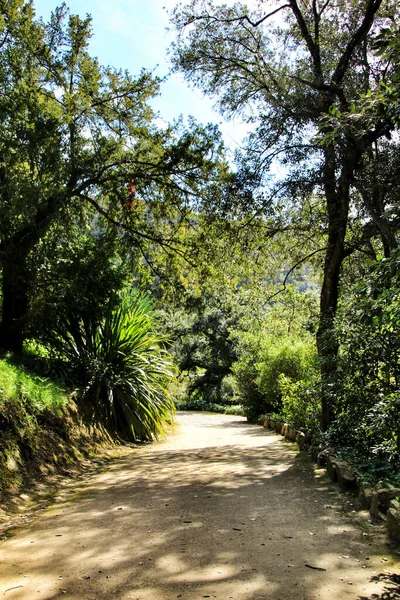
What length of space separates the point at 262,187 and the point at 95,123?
2995 millimetres

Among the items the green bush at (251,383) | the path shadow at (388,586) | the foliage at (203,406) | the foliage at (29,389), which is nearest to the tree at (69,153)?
the foliage at (29,389)

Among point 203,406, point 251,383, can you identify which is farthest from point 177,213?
point 203,406

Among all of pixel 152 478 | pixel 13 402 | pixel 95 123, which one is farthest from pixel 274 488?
pixel 95 123

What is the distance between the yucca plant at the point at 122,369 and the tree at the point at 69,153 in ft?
3.60

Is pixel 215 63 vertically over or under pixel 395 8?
under

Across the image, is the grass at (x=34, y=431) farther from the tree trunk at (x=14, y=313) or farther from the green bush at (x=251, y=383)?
the green bush at (x=251, y=383)

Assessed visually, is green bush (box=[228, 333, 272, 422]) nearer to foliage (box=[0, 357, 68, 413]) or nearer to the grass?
Result: the grass

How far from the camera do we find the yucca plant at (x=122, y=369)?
8.01 m

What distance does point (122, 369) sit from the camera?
8.70 metres

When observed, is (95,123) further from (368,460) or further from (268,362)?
(268,362)

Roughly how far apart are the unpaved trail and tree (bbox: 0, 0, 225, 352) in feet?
11.3

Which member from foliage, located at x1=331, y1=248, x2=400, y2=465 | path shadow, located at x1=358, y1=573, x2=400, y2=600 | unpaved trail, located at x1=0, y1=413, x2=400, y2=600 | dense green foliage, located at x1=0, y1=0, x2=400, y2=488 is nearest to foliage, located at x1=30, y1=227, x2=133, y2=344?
dense green foliage, located at x1=0, y1=0, x2=400, y2=488

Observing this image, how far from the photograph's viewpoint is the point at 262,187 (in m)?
8.35

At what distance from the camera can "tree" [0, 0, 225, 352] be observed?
239 inches
